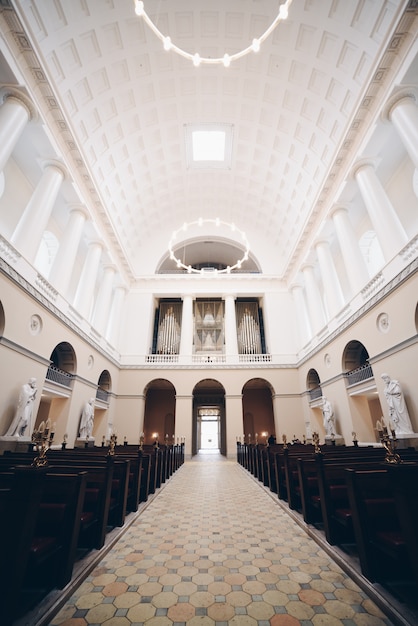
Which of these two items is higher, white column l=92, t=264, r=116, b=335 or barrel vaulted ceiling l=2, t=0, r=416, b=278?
barrel vaulted ceiling l=2, t=0, r=416, b=278

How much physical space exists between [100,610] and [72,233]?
11754mm

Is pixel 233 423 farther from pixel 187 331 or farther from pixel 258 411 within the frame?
pixel 187 331

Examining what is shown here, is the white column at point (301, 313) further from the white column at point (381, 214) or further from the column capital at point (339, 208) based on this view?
the white column at point (381, 214)

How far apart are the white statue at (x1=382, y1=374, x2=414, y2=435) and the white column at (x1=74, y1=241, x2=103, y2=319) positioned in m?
11.6

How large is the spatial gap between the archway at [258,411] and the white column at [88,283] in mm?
11651

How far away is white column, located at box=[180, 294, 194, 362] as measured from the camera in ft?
54.9

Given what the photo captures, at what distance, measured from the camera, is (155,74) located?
11.7 metres

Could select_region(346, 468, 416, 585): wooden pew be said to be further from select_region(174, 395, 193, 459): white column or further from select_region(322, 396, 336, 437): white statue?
select_region(174, 395, 193, 459): white column

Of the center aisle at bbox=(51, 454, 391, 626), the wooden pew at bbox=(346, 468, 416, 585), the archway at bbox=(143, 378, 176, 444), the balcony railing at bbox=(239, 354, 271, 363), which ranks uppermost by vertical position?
the balcony railing at bbox=(239, 354, 271, 363)

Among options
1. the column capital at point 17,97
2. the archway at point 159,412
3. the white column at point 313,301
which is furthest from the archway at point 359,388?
the column capital at point 17,97

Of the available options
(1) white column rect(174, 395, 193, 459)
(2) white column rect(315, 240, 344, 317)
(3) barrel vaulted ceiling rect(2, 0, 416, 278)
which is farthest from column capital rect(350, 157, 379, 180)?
(1) white column rect(174, 395, 193, 459)

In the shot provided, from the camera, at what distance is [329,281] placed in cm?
1294

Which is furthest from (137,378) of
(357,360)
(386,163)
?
(386,163)

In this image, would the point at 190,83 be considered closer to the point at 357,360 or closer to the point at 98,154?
the point at 98,154
